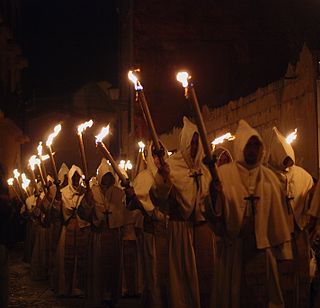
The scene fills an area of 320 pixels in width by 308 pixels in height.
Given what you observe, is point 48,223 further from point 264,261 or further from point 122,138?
point 122,138

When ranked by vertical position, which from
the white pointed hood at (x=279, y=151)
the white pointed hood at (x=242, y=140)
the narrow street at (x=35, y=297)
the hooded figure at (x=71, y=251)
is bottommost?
the narrow street at (x=35, y=297)

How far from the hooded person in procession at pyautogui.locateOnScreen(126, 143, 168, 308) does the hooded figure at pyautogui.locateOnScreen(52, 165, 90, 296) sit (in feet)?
7.03

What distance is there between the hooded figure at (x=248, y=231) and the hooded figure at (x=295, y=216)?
0.22 meters

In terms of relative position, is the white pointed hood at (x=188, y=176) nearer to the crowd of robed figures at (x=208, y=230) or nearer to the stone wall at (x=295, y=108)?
the crowd of robed figures at (x=208, y=230)

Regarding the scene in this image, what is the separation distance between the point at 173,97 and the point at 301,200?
17.0 metres

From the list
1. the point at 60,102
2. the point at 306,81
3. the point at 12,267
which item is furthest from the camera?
the point at 60,102

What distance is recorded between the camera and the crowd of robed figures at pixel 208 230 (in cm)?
625

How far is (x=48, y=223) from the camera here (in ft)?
46.4

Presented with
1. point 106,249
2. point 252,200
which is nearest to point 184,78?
point 252,200

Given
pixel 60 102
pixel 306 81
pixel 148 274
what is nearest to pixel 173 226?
pixel 148 274

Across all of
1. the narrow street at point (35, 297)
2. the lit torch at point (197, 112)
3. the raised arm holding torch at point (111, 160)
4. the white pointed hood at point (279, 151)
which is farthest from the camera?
the narrow street at point (35, 297)

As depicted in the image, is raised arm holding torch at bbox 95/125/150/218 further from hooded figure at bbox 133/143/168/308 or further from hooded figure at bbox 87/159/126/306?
hooded figure at bbox 87/159/126/306

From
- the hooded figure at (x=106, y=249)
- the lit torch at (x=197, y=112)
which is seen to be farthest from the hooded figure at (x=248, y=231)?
the hooded figure at (x=106, y=249)

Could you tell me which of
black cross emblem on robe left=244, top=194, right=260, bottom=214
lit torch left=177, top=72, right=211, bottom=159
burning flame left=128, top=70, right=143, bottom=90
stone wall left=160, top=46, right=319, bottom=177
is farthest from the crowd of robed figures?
stone wall left=160, top=46, right=319, bottom=177
